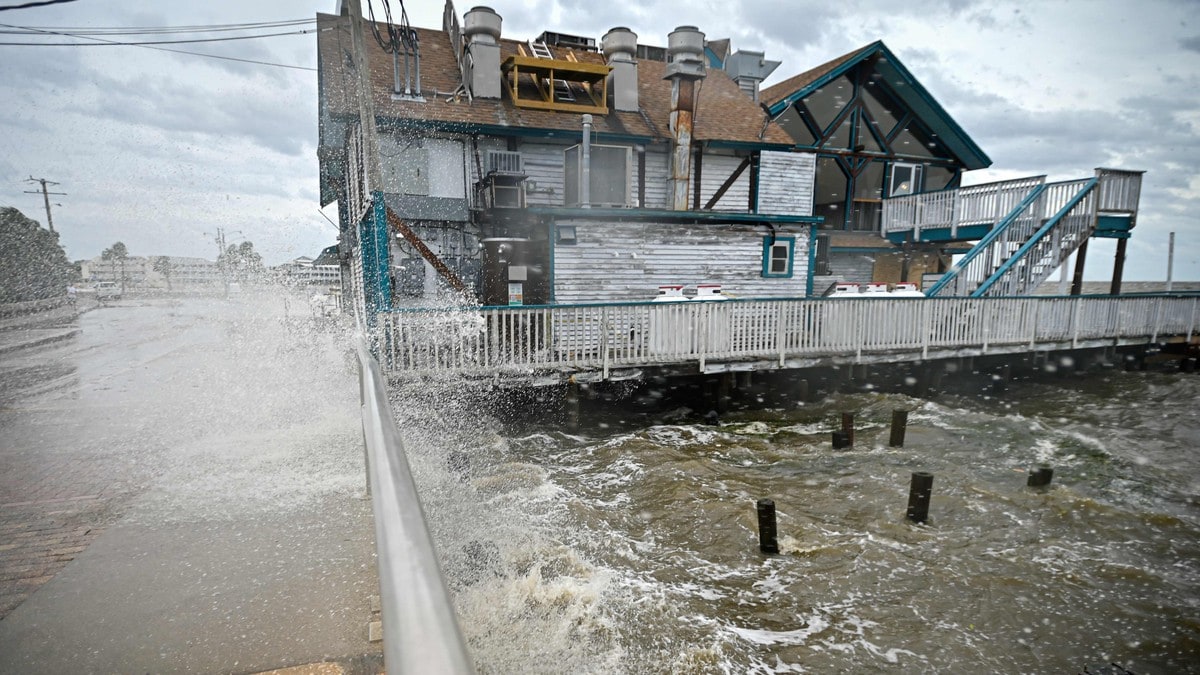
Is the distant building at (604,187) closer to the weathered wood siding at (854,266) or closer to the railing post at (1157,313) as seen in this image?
the weathered wood siding at (854,266)

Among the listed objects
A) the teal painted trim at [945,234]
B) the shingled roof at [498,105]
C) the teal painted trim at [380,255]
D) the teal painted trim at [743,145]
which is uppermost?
the shingled roof at [498,105]

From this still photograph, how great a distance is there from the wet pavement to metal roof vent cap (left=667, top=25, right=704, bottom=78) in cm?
1318

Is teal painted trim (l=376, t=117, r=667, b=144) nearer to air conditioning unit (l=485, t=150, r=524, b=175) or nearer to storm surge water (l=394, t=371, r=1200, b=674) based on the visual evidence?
air conditioning unit (l=485, t=150, r=524, b=175)

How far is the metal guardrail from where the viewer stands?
34.1 inches

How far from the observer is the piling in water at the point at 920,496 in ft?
24.7

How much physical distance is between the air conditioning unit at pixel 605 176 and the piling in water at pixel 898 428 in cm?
981

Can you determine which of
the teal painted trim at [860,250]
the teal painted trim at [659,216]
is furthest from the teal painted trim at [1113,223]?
the teal painted trim at [659,216]

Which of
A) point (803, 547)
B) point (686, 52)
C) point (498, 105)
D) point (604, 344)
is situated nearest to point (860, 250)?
point (686, 52)

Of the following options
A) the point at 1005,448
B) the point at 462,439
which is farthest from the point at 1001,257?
the point at 462,439

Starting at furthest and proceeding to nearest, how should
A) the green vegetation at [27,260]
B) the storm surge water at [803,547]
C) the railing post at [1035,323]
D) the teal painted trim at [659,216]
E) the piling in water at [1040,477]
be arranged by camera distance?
the green vegetation at [27,260], the railing post at [1035,323], the teal painted trim at [659,216], the piling in water at [1040,477], the storm surge water at [803,547]

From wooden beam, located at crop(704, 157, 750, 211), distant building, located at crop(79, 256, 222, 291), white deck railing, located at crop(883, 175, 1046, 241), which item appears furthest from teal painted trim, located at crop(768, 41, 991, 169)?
distant building, located at crop(79, 256, 222, 291)

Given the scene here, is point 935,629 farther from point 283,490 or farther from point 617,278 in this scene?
point 617,278

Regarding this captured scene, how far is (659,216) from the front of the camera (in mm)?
15547

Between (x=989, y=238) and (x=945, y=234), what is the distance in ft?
12.6
